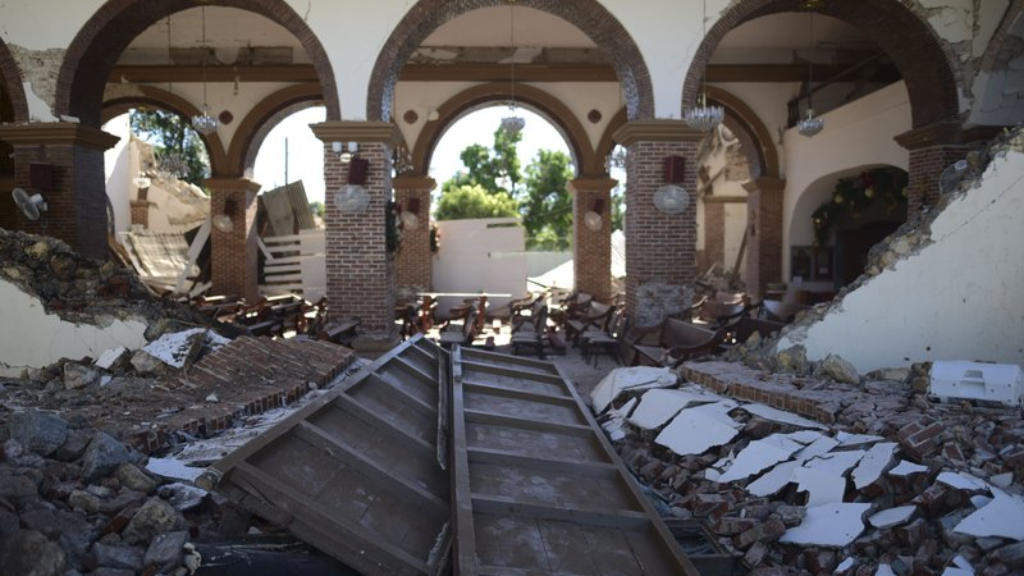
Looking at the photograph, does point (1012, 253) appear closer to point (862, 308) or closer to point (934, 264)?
point (934, 264)

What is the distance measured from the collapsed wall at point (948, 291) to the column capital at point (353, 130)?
18.5ft

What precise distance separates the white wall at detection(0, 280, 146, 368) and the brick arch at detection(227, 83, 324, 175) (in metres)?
7.99

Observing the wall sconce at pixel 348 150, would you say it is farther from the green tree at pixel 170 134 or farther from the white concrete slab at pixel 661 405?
the green tree at pixel 170 134

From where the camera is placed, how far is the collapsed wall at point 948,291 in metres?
5.54

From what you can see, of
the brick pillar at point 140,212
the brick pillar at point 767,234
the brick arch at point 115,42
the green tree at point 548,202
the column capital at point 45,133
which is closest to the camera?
the brick arch at point 115,42

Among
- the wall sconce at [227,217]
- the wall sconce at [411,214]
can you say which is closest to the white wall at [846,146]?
the wall sconce at [411,214]

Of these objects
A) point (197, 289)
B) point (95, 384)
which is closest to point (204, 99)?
point (197, 289)

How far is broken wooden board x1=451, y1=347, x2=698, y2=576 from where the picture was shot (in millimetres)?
2938

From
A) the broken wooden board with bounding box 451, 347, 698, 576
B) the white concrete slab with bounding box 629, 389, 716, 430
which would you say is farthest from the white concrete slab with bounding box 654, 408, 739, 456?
the broken wooden board with bounding box 451, 347, 698, 576

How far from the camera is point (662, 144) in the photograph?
30.0 ft

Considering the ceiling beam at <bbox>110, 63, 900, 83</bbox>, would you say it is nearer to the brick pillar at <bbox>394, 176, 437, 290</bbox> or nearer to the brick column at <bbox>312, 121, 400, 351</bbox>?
the brick pillar at <bbox>394, 176, 437, 290</bbox>

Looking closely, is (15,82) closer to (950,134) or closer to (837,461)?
(837,461)

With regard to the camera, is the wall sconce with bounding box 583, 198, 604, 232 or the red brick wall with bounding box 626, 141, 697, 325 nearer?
the red brick wall with bounding box 626, 141, 697, 325

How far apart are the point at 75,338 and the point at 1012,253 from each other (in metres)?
8.40
